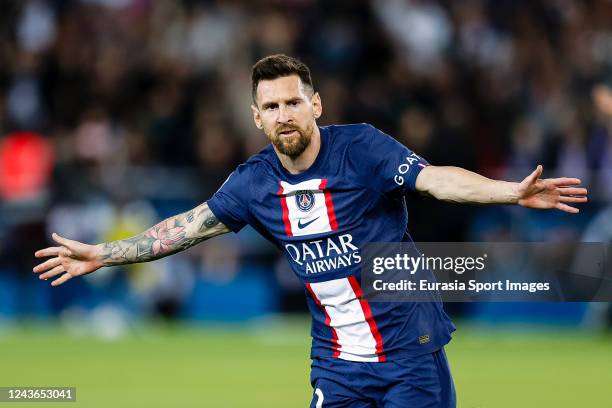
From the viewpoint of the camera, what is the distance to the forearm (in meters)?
6.24

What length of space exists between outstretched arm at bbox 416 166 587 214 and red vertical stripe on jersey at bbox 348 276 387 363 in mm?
627

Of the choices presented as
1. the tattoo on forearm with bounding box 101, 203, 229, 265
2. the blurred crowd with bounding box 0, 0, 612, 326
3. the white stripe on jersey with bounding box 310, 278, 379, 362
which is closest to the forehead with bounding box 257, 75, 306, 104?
the tattoo on forearm with bounding box 101, 203, 229, 265

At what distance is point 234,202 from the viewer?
7078 mm

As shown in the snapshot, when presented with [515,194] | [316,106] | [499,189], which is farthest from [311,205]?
[515,194]

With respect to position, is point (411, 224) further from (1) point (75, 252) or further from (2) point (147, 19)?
(1) point (75, 252)

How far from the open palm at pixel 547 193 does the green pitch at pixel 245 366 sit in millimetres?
5006

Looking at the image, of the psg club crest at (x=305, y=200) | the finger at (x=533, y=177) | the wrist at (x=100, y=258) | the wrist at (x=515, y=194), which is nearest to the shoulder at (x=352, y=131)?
the psg club crest at (x=305, y=200)

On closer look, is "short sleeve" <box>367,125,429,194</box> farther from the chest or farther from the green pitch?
the green pitch

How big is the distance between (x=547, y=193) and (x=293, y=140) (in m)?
1.40

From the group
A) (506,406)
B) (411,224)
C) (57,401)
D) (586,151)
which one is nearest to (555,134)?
(586,151)

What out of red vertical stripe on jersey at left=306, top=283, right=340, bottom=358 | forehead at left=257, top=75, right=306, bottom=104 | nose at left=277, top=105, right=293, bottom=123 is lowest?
red vertical stripe on jersey at left=306, top=283, right=340, bottom=358

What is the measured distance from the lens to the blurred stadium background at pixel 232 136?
1609 cm

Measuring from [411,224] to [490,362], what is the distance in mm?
2801

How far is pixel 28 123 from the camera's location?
17625 mm
